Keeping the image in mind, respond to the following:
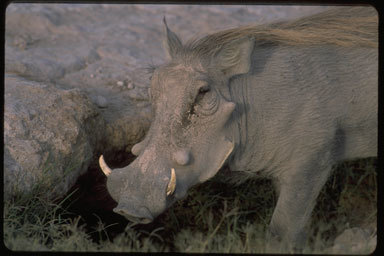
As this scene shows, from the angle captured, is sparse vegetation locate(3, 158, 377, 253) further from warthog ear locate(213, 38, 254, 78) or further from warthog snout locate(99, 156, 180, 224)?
warthog ear locate(213, 38, 254, 78)

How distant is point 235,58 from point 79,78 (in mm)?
1424

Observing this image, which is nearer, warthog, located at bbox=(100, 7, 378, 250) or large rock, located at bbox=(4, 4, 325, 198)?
warthog, located at bbox=(100, 7, 378, 250)

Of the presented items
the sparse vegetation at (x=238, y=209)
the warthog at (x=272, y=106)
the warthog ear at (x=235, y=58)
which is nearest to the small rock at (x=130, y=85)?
the sparse vegetation at (x=238, y=209)

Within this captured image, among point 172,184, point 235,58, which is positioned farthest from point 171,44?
point 172,184

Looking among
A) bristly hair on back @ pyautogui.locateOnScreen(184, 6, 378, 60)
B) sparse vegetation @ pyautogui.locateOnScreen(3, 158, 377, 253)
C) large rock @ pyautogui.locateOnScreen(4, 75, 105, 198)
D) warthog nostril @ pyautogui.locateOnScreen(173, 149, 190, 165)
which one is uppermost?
bristly hair on back @ pyautogui.locateOnScreen(184, 6, 378, 60)

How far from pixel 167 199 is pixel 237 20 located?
2.55 m

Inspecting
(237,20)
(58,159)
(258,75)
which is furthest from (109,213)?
(237,20)

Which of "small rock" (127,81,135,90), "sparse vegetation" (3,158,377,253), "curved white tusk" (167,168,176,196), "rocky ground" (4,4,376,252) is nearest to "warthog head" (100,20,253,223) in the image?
"curved white tusk" (167,168,176,196)

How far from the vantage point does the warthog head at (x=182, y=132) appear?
7.80 ft

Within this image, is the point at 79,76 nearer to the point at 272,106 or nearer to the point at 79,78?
the point at 79,78

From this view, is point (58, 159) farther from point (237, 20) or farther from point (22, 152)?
point (237, 20)

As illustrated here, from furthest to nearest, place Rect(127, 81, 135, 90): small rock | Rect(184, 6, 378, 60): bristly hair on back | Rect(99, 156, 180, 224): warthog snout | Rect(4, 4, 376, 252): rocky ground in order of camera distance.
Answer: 1. Rect(127, 81, 135, 90): small rock
2. Rect(4, 4, 376, 252): rocky ground
3. Rect(184, 6, 378, 60): bristly hair on back
4. Rect(99, 156, 180, 224): warthog snout

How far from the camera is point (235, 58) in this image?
2.62 m

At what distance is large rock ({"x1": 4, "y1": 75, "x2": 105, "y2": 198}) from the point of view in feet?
9.29
